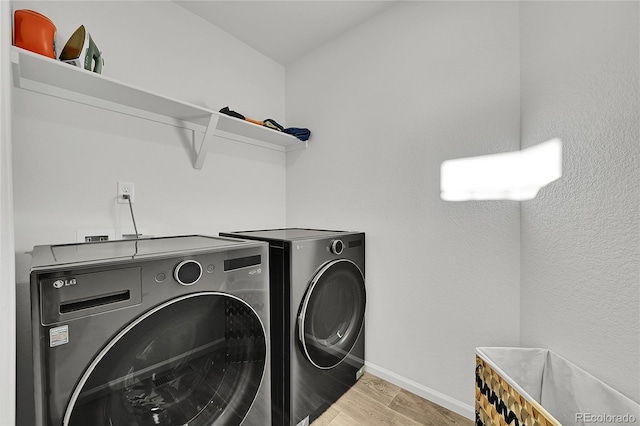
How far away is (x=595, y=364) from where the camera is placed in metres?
0.89

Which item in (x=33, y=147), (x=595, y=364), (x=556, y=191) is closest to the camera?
(x=595, y=364)

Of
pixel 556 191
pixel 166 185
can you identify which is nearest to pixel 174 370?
pixel 166 185

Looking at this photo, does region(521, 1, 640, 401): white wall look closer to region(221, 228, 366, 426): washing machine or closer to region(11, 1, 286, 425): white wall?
region(221, 228, 366, 426): washing machine

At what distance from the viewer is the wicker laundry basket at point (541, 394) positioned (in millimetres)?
801

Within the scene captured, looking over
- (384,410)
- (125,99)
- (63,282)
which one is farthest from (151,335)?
(384,410)

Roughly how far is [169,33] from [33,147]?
3.24 ft

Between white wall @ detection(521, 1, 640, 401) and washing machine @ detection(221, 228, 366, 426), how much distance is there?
0.92m

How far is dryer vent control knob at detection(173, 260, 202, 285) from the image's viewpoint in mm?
909

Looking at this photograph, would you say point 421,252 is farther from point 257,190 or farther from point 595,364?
point 257,190

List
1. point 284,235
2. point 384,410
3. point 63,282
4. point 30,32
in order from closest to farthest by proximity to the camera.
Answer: point 63,282 → point 30,32 → point 384,410 → point 284,235

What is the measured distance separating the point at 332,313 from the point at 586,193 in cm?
128

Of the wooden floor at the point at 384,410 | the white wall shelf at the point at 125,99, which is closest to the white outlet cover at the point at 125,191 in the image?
the white wall shelf at the point at 125,99

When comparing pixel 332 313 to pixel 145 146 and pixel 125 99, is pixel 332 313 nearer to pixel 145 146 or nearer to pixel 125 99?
pixel 145 146

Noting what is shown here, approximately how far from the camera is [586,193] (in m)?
0.94
